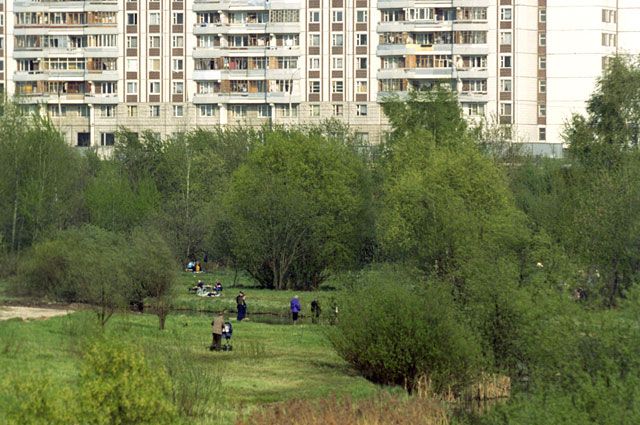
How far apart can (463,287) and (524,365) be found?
6.98 metres

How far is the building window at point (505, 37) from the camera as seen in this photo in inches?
4766

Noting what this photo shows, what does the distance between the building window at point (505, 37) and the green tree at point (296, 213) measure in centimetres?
4292

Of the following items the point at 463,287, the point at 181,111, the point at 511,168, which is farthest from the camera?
the point at 181,111

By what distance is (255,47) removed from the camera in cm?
12506

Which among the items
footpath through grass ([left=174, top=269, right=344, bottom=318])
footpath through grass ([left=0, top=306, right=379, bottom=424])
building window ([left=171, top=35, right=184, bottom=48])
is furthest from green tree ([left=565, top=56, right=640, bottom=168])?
building window ([left=171, top=35, right=184, bottom=48])

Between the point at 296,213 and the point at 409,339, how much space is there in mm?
36081

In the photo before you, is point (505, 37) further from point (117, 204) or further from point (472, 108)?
point (117, 204)

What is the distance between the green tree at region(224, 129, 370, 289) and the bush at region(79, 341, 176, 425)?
4821 centimetres

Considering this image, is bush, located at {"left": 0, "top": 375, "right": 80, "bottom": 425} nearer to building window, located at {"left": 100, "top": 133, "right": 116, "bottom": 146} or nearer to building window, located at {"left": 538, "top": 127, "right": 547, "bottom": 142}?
building window, located at {"left": 538, "top": 127, "right": 547, "bottom": 142}

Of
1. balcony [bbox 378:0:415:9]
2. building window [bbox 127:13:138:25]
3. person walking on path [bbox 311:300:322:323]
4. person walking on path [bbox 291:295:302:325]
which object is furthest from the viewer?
building window [bbox 127:13:138:25]

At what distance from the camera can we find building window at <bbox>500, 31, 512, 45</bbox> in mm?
121062

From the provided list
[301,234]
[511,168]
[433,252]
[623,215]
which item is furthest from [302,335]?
[511,168]

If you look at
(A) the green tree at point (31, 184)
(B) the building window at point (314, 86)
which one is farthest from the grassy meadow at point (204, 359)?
(B) the building window at point (314, 86)

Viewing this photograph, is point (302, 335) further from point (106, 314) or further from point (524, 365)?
point (524, 365)
